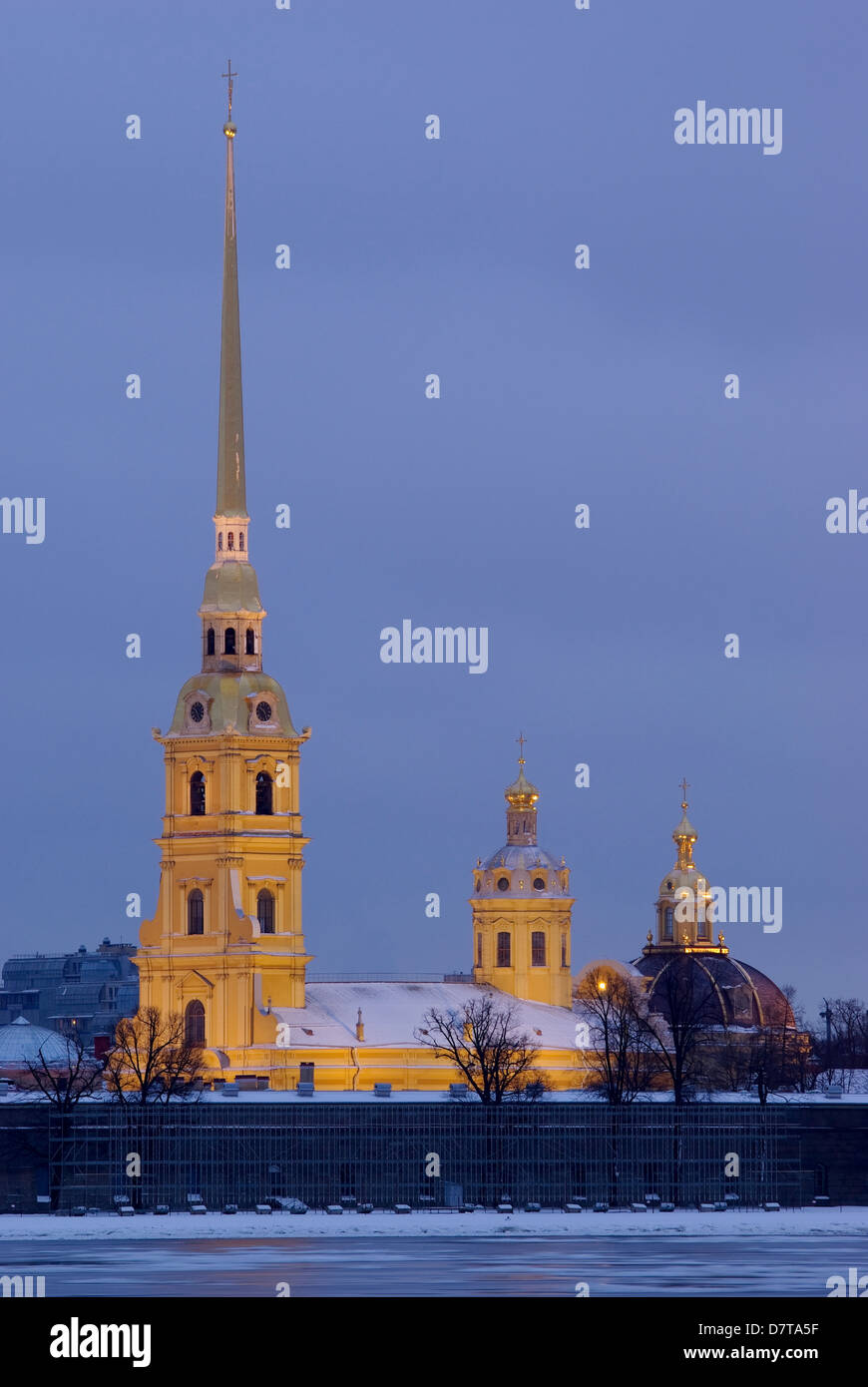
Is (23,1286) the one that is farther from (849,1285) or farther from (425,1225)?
(425,1225)

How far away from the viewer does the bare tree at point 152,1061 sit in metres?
121

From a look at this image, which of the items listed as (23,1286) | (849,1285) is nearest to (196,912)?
(23,1286)

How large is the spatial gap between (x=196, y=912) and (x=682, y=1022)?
89.7 feet

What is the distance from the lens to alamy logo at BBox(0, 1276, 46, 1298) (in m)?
60.2

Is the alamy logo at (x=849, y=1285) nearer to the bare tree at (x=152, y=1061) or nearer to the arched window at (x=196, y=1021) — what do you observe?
the bare tree at (x=152, y=1061)

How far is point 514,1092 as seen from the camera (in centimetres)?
12638

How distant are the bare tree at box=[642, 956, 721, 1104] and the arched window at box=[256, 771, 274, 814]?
62.3 feet

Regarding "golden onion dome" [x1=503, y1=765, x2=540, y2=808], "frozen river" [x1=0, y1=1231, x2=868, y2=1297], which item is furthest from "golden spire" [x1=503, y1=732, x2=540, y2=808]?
"frozen river" [x1=0, y1=1231, x2=868, y2=1297]
